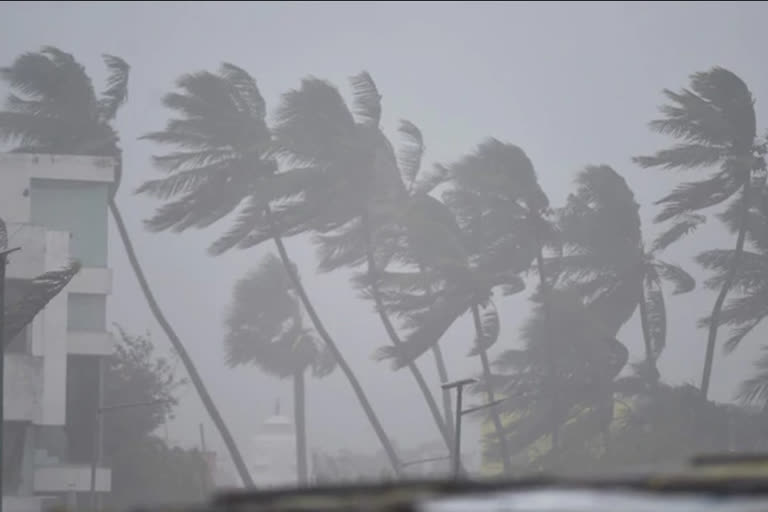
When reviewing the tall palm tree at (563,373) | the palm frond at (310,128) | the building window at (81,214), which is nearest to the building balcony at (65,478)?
the building window at (81,214)

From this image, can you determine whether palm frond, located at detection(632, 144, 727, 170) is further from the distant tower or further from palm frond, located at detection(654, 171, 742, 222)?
the distant tower

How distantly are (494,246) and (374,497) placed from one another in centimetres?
5876

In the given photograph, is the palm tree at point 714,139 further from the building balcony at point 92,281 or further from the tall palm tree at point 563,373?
the building balcony at point 92,281

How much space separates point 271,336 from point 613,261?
2414 cm

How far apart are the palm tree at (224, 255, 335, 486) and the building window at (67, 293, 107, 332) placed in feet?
78.7

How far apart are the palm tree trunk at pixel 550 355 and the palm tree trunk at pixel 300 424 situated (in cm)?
1890

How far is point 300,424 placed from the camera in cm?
8338

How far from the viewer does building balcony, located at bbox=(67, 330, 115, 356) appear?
58906 millimetres

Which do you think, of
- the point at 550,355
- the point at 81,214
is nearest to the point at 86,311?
the point at 81,214

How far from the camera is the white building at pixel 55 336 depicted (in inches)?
2108

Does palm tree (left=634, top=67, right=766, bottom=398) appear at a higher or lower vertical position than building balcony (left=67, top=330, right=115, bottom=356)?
higher

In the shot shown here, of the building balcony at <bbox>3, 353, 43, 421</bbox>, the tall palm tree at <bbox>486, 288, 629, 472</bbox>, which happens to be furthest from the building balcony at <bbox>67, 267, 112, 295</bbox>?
the tall palm tree at <bbox>486, 288, 629, 472</bbox>

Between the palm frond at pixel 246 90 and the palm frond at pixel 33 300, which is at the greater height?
the palm frond at pixel 246 90

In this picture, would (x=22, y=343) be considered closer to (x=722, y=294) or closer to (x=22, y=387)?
(x=22, y=387)
